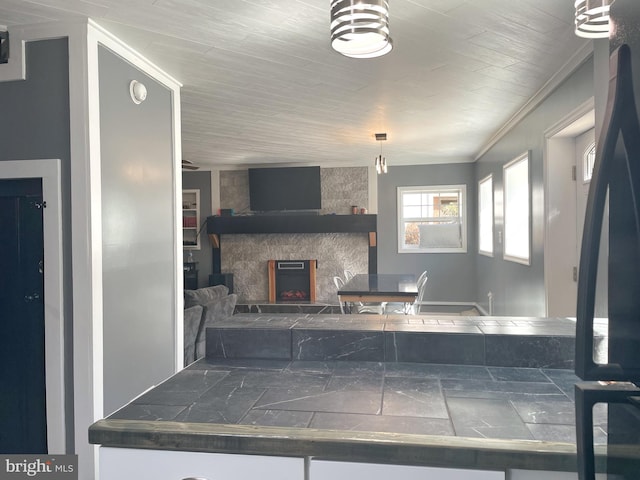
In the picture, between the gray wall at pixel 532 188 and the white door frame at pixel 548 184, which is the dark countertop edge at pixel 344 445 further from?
the white door frame at pixel 548 184

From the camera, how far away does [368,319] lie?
1616 millimetres

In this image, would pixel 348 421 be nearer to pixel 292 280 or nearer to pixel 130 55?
pixel 130 55

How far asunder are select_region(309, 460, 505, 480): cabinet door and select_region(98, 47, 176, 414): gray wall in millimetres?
1910

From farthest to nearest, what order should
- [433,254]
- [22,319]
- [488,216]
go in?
1. [433,254]
2. [488,216]
3. [22,319]

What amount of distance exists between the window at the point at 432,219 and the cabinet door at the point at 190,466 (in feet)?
21.3

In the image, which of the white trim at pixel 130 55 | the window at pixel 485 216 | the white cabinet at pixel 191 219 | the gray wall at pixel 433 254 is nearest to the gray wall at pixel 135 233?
the white trim at pixel 130 55

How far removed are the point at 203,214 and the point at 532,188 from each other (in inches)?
211

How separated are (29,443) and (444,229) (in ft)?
20.2

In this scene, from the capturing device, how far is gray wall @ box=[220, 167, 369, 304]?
721 centimetres

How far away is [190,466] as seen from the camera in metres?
0.92

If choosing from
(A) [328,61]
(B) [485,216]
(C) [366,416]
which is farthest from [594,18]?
(B) [485,216]

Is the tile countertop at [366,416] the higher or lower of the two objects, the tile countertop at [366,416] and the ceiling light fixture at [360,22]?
the lower

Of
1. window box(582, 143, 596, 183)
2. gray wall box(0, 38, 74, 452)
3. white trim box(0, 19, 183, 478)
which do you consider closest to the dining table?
window box(582, 143, 596, 183)

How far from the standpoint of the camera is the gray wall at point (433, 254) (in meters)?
7.03
